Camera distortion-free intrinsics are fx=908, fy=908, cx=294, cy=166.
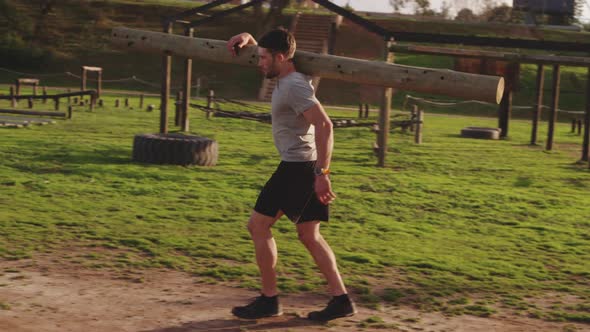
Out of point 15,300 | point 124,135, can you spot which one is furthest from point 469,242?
point 124,135

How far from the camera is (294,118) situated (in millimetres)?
5387

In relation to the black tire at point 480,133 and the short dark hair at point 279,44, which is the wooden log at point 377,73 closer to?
the short dark hair at point 279,44

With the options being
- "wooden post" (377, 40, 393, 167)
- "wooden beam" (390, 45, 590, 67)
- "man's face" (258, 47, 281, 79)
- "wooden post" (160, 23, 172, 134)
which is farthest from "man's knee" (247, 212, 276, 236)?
"wooden post" (160, 23, 172, 134)

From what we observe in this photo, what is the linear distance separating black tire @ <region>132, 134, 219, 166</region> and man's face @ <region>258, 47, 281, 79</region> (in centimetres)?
810

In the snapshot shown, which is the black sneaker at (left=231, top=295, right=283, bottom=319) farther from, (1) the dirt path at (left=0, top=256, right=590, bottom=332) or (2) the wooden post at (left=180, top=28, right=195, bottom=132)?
(2) the wooden post at (left=180, top=28, right=195, bottom=132)

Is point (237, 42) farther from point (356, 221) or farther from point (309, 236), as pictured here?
point (356, 221)

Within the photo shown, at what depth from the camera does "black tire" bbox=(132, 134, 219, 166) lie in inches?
525

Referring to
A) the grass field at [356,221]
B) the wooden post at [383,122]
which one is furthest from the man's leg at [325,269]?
the wooden post at [383,122]

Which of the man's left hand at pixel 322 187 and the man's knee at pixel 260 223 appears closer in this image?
the man's left hand at pixel 322 187

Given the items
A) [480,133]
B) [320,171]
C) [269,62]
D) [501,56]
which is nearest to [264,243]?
[320,171]

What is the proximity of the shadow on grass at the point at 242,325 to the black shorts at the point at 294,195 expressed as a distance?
0.62m

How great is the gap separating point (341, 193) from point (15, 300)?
20.8 feet

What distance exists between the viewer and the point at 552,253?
838 centimetres

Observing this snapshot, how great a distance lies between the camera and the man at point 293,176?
5.26m
